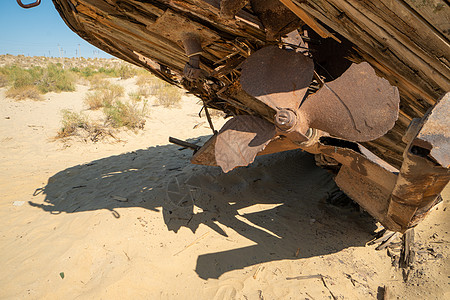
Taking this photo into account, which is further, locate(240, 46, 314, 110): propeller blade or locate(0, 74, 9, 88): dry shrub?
locate(0, 74, 9, 88): dry shrub

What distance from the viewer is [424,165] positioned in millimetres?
1362

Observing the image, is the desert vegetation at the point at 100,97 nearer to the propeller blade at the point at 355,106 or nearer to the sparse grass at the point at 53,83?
the sparse grass at the point at 53,83

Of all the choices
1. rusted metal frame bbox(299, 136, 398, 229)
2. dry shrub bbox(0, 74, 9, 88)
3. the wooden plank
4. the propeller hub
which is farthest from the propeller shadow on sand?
dry shrub bbox(0, 74, 9, 88)

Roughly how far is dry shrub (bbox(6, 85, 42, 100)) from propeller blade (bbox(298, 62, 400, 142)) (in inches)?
578

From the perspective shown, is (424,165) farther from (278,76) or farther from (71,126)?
(71,126)

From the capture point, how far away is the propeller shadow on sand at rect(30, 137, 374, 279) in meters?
3.28

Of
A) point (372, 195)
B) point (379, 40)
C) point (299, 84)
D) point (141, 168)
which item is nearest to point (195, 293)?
point (372, 195)

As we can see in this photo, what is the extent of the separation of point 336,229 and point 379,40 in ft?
9.21

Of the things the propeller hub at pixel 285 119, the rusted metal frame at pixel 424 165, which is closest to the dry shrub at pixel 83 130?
the propeller hub at pixel 285 119

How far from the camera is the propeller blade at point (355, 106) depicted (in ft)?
5.44

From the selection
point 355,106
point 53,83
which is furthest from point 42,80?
point 355,106

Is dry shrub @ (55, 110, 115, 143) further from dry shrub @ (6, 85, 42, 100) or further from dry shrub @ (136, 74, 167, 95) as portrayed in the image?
dry shrub @ (6, 85, 42, 100)

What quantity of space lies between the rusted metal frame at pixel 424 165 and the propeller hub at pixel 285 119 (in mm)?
715

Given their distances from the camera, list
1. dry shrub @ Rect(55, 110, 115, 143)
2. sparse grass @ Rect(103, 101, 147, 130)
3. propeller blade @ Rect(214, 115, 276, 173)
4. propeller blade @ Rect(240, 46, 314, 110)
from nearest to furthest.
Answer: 1. propeller blade @ Rect(240, 46, 314, 110)
2. propeller blade @ Rect(214, 115, 276, 173)
3. dry shrub @ Rect(55, 110, 115, 143)
4. sparse grass @ Rect(103, 101, 147, 130)
